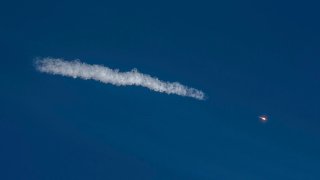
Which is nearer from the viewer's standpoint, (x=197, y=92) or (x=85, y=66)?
(x=85, y=66)

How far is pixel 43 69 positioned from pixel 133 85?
0.67 m

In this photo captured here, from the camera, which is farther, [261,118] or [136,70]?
[261,118]

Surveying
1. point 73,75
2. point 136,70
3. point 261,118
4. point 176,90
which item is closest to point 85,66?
point 73,75

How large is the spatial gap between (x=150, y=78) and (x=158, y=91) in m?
0.12

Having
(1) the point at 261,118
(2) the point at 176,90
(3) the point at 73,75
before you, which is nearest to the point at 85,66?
(3) the point at 73,75

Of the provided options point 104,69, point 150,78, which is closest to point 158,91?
point 150,78

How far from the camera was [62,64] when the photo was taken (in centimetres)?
386

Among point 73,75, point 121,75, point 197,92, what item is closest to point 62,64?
point 73,75

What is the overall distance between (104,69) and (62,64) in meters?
0.31

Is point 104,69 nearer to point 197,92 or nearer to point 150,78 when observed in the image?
point 150,78

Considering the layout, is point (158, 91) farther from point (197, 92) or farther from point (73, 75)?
point (73, 75)

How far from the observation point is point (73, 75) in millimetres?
3879

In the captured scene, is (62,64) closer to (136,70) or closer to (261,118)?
(136,70)

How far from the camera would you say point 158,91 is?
4090 millimetres
